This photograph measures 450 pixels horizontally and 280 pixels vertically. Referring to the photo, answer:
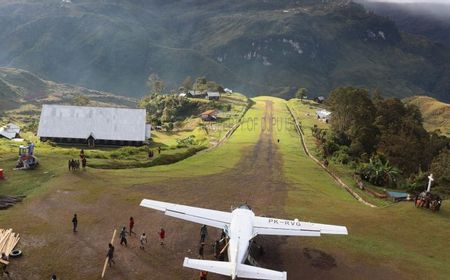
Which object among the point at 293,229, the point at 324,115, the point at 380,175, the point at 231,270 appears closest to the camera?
the point at 231,270

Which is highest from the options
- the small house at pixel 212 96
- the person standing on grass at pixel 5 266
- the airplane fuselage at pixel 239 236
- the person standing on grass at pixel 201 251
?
the small house at pixel 212 96

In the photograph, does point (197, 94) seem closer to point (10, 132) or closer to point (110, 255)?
point (10, 132)

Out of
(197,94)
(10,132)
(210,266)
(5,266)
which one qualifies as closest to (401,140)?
(210,266)

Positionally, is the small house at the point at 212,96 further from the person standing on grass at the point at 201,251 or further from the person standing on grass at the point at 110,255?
the person standing on grass at the point at 110,255

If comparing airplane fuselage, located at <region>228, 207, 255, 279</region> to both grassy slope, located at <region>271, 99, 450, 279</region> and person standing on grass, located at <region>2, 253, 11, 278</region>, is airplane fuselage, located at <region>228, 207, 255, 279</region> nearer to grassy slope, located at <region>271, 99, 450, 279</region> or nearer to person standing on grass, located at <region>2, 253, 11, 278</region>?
grassy slope, located at <region>271, 99, 450, 279</region>

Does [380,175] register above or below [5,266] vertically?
above

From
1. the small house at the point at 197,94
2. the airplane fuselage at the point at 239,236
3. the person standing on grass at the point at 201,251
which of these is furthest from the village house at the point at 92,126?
the small house at the point at 197,94

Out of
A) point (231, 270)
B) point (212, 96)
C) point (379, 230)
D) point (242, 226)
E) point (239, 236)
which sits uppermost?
point (212, 96)
